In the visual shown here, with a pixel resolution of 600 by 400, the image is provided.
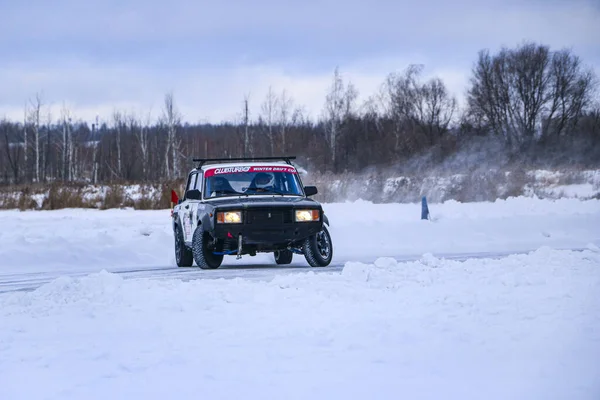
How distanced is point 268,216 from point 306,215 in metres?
0.64

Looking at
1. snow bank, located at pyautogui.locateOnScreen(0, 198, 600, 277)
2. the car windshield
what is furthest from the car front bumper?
snow bank, located at pyautogui.locateOnScreen(0, 198, 600, 277)

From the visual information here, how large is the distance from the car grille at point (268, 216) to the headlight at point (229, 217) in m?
0.14

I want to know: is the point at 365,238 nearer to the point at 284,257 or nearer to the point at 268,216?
the point at 284,257

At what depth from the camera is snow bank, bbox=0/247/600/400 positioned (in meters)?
5.57

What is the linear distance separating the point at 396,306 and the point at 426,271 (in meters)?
2.28

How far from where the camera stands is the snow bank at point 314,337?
5566 mm

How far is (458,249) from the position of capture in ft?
61.3

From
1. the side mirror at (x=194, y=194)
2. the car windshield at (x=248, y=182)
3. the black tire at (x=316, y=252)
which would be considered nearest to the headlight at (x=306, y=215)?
the black tire at (x=316, y=252)

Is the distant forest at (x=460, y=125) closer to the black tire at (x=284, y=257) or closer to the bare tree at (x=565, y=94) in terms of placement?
the bare tree at (x=565, y=94)

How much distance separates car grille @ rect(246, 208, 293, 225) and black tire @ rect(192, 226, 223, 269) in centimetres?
101

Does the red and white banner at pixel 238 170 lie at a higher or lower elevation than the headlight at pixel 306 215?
higher

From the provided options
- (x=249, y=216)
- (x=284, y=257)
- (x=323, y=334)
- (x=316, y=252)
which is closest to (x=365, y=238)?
(x=284, y=257)

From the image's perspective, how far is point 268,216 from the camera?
12898mm

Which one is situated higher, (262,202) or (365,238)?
(262,202)
